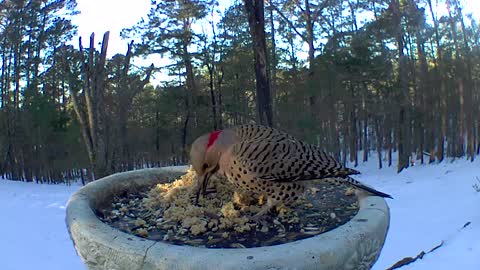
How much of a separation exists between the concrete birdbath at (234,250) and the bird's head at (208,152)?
0.35 metres

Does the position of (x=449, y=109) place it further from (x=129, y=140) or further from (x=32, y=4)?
(x=32, y=4)

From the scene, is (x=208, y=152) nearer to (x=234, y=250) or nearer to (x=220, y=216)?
(x=220, y=216)

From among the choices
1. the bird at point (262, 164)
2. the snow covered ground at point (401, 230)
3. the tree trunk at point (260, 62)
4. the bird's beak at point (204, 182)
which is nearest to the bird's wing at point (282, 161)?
the bird at point (262, 164)

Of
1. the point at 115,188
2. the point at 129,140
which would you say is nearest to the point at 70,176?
the point at 129,140

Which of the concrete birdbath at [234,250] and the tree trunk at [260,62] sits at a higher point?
the tree trunk at [260,62]

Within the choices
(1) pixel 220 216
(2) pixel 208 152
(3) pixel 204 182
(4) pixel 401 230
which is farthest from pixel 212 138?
(4) pixel 401 230

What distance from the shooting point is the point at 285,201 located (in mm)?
1413

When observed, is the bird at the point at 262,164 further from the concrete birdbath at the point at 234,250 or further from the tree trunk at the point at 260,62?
the tree trunk at the point at 260,62

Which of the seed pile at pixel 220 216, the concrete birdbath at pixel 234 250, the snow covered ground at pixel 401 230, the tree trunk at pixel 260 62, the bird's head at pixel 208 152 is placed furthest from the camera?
the snow covered ground at pixel 401 230

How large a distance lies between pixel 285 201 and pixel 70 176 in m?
21.9

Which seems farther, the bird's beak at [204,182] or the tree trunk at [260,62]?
the tree trunk at [260,62]

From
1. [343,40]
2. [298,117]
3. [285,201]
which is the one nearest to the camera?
[285,201]

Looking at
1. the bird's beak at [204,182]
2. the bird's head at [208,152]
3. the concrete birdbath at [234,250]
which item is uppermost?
the bird's head at [208,152]

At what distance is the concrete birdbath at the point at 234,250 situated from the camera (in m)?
0.97
